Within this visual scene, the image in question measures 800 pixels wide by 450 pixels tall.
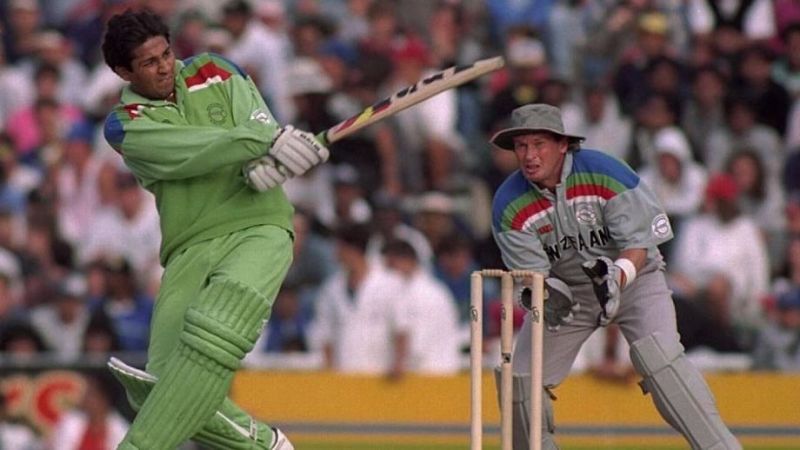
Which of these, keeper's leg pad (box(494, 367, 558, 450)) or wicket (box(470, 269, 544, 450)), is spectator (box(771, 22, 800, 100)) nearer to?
keeper's leg pad (box(494, 367, 558, 450))

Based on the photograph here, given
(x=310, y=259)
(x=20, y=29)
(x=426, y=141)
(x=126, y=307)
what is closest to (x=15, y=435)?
(x=126, y=307)

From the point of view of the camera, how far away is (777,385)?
9.84 metres

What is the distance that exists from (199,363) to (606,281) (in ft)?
4.47

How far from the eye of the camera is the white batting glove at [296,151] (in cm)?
639

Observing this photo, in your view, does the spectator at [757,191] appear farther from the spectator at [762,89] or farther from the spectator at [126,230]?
the spectator at [126,230]

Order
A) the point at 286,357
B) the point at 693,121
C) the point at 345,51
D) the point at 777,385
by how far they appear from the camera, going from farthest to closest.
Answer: the point at 345,51, the point at 693,121, the point at 286,357, the point at 777,385

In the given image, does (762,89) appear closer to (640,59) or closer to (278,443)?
(640,59)

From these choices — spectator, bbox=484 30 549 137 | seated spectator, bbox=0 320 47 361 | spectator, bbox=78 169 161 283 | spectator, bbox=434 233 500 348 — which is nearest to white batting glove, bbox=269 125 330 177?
spectator, bbox=434 233 500 348

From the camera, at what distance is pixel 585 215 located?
687 centimetres

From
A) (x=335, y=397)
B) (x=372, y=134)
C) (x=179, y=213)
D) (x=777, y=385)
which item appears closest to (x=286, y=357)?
(x=335, y=397)

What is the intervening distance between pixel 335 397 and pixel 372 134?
6.68ft

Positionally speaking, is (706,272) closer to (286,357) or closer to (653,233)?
(286,357)

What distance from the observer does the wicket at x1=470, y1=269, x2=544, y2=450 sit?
6.43 metres

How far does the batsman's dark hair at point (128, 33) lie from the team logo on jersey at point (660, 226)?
1.77m
